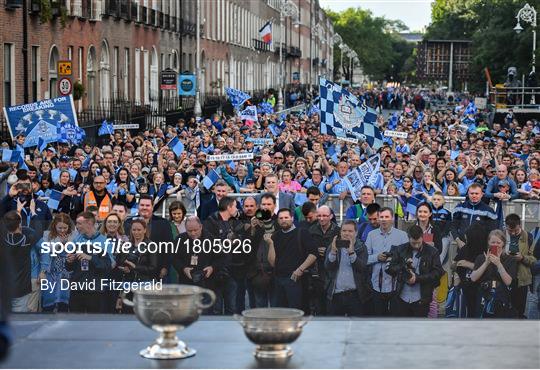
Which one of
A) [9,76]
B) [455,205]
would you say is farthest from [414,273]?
[9,76]

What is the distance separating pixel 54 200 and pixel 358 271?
580cm

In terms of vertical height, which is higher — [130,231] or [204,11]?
[204,11]

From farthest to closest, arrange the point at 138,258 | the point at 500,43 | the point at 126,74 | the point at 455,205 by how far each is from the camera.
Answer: the point at 500,43 → the point at 126,74 → the point at 455,205 → the point at 138,258

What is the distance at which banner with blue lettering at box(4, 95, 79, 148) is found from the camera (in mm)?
25141

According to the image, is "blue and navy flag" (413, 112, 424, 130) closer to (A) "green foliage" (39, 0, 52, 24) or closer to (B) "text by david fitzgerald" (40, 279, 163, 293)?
(A) "green foliage" (39, 0, 52, 24)

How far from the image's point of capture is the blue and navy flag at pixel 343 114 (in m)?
24.0

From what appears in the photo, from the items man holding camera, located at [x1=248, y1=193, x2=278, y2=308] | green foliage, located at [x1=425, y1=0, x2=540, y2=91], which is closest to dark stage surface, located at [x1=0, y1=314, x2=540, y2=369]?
man holding camera, located at [x1=248, y1=193, x2=278, y2=308]

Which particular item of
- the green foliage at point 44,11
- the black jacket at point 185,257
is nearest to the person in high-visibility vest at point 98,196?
the black jacket at point 185,257

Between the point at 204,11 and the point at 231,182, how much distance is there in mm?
53731

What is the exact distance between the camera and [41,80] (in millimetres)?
37406

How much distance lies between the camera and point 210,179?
18.4m

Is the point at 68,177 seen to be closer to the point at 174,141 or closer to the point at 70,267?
the point at 70,267

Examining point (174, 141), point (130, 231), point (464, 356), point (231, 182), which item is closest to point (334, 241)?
point (130, 231)

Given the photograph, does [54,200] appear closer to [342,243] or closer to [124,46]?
[342,243]
